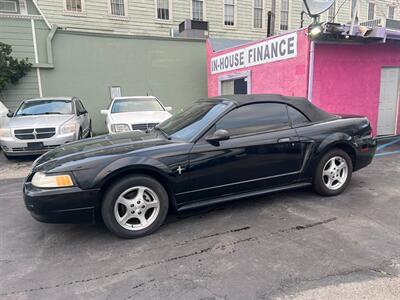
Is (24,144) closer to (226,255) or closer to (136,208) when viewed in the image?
(136,208)

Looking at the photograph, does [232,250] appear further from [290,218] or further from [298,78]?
[298,78]

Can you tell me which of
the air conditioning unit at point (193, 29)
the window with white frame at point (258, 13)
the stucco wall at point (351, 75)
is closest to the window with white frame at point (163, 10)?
the air conditioning unit at point (193, 29)

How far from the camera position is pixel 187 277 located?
2.56m

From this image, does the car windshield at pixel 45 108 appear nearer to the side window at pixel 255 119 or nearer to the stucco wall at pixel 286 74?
the stucco wall at pixel 286 74

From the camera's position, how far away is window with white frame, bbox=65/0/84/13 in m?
14.4

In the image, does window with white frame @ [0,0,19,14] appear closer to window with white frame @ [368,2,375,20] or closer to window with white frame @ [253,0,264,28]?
window with white frame @ [253,0,264,28]

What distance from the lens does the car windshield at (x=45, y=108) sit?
7680 millimetres

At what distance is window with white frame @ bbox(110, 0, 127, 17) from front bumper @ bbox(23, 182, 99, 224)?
14585 millimetres

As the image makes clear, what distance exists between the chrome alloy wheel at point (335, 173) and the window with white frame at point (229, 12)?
15283mm

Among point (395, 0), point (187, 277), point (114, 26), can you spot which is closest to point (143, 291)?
point (187, 277)

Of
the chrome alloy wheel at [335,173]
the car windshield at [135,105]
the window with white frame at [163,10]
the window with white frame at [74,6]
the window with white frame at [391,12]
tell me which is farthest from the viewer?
the window with white frame at [391,12]

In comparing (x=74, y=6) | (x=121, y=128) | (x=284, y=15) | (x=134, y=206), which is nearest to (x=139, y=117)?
(x=121, y=128)

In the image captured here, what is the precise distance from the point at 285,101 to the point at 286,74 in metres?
4.05

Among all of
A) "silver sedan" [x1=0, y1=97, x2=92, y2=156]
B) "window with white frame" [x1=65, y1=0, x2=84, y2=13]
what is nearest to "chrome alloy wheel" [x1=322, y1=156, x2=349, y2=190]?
"silver sedan" [x1=0, y1=97, x2=92, y2=156]
